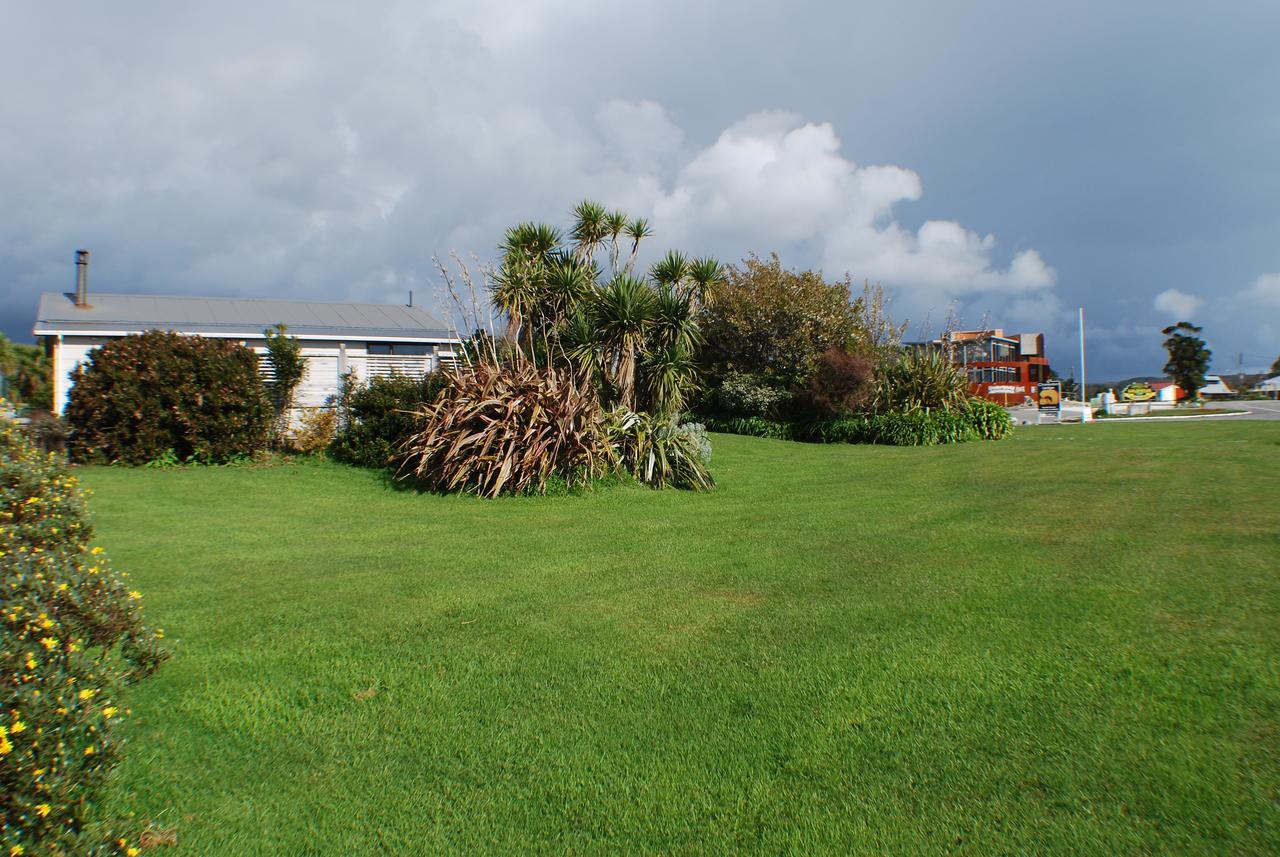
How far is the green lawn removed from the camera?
309 cm

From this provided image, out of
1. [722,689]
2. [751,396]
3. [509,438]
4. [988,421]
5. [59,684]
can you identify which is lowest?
[722,689]

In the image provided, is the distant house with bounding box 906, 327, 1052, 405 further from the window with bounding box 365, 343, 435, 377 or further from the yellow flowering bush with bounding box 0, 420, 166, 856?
the yellow flowering bush with bounding box 0, 420, 166, 856

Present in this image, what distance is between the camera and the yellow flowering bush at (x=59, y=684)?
2.57 meters

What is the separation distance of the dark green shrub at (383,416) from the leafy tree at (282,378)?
141 centimetres

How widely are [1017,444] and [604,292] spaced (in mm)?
10328

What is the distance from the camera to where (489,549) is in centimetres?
783

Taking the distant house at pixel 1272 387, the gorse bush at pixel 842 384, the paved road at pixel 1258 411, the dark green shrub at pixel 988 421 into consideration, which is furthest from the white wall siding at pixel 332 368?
the distant house at pixel 1272 387

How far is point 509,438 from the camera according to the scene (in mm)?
11758

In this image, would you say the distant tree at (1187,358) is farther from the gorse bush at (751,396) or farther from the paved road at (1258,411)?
the gorse bush at (751,396)

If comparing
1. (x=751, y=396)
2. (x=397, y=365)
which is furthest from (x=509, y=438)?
(x=751, y=396)

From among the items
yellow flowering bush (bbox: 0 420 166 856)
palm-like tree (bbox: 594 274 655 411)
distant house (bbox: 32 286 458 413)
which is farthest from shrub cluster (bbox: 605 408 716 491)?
yellow flowering bush (bbox: 0 420 166 856)

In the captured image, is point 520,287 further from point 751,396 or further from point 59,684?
point 59,684

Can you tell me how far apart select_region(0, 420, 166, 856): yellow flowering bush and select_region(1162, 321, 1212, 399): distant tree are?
196 feet

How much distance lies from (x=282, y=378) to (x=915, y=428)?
48.8 ft
